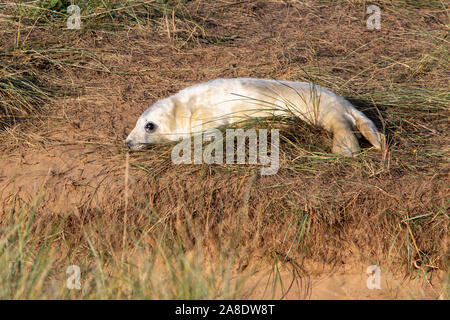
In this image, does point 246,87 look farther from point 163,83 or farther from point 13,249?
point 13,249

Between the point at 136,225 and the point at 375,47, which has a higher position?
the point at 375,47

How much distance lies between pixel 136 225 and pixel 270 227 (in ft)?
3.00

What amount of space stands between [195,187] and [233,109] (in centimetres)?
72

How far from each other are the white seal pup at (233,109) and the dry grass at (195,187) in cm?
11

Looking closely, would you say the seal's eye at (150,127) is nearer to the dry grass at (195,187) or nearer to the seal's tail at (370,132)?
the dry grass at (195,187)

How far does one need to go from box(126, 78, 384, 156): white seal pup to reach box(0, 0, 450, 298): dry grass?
0.35 feet

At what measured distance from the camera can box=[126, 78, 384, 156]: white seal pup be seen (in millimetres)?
4664

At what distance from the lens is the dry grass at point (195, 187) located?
3.81 meters

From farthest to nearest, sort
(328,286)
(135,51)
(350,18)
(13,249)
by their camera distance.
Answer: (350,18) < (135,51) < (328,286) < (13,249)

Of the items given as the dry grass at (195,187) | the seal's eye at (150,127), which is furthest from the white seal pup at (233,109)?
the dry grass at (195,187)

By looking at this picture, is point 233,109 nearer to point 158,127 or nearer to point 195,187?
point 158,127

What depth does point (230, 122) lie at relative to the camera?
4.74 m

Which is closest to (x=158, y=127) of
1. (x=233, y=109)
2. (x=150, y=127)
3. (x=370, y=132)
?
(x=150, y=127)
